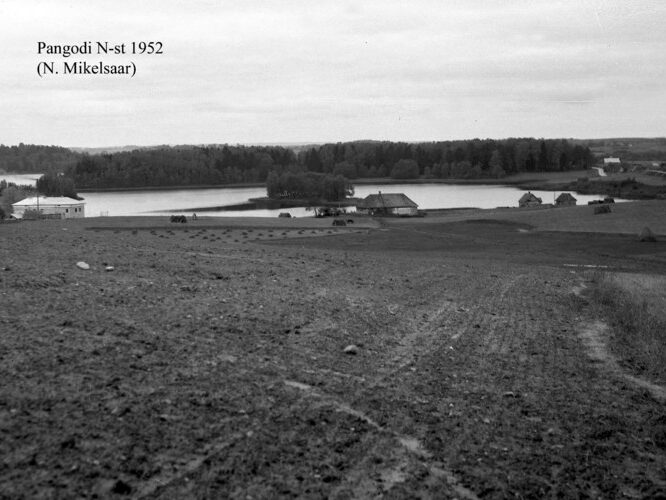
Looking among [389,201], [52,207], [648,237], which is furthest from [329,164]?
[648,237]

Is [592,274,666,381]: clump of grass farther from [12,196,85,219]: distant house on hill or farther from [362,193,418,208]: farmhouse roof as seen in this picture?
[12,196,85,219]: distant house on hill

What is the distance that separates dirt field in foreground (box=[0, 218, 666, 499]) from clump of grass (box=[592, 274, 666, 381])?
1.91 feet

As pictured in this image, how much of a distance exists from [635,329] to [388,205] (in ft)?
225

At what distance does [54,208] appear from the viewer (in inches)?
3127

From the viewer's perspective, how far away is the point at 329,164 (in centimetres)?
19038

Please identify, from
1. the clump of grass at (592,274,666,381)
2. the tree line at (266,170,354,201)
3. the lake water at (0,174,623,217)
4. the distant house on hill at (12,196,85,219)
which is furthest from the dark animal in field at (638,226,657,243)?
the tree line at (266,170,354,201)

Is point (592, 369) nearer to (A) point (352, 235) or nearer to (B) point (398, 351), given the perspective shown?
(B) point (398, 351)

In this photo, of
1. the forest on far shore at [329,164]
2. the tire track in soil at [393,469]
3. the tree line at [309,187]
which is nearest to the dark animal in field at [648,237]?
Result: the tire track in soil at [393,469]

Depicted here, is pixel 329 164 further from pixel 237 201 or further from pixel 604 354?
pixel 604 354

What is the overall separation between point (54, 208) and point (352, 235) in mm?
42235

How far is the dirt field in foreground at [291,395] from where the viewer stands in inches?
261

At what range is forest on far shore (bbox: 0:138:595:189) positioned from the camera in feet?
539

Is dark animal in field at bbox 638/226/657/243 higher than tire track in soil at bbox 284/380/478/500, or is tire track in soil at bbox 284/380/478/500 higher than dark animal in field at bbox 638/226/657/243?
tire track in soil at bbox 284/380/478/500

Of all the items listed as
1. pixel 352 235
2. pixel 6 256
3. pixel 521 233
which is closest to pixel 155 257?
pixel 6 256
